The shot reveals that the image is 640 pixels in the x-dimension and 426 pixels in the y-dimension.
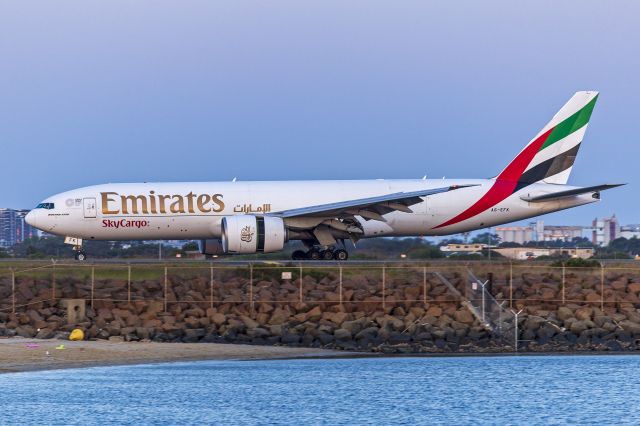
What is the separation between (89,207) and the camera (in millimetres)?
Answer: 50906

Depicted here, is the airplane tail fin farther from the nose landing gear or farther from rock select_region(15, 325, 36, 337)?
rock select_region(15, 325, 36, 337)

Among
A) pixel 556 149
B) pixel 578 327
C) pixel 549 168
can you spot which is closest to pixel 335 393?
pixel 578 327

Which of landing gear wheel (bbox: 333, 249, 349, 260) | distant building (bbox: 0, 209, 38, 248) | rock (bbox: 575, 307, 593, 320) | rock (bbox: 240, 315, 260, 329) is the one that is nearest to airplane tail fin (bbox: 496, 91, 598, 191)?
landing gear wheel (bbox: 333, 249, 349, 260)

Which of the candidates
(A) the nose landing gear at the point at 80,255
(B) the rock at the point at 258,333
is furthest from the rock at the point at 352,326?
(A) the nose landing gear at the point at 80,255

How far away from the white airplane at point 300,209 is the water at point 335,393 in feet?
45.0

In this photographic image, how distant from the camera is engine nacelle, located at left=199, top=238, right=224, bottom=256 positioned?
52.6 metres

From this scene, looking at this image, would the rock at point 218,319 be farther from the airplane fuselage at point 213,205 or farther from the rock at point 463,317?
the airplane fuselage at point 213,205

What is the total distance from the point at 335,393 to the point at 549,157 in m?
25.3

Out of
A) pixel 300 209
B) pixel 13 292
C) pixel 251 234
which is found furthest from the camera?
pixel 300 209

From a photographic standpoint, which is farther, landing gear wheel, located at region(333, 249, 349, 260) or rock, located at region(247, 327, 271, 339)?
landing gear wheel, located at region(333, 249, 349, 260)

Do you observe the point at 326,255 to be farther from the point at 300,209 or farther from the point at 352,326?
the point at 352,326

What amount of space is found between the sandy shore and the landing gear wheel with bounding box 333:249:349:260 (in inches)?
536

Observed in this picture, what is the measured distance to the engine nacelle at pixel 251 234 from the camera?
157 ft

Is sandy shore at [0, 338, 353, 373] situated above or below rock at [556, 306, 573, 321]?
below
